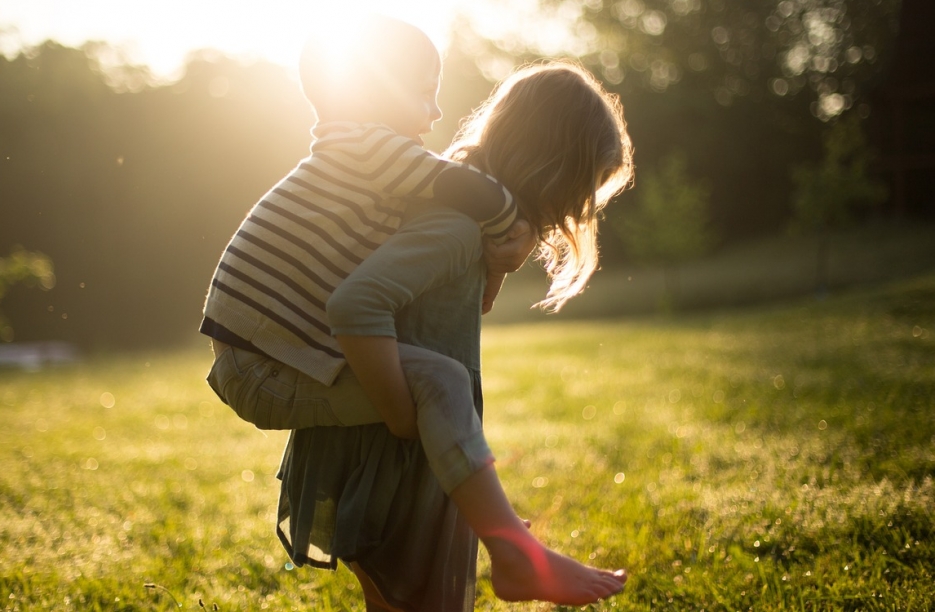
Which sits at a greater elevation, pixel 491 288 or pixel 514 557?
pixel 491 288

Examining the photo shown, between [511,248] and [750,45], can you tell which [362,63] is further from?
[750,45]

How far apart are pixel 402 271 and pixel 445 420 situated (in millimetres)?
336

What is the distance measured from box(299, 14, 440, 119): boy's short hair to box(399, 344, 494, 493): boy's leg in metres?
0.61

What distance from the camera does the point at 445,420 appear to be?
1.74 metres

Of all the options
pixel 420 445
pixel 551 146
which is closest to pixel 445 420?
pixel 420 445

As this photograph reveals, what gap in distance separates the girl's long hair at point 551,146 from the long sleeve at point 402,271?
25cm

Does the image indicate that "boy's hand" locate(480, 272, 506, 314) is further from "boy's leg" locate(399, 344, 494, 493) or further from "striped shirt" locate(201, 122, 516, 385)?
"boy's leg" locate(399, 344, 494, 493)

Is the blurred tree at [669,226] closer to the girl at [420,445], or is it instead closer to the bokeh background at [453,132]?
the bokeh background at [453,132]

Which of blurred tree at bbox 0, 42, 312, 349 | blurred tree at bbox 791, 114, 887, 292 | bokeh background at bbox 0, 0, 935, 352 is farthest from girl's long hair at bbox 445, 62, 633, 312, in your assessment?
blurred tree at bbox 791, 114, 887, 292

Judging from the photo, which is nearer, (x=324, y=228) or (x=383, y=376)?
(x=383, y=376)

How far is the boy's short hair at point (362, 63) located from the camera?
1.88 metres

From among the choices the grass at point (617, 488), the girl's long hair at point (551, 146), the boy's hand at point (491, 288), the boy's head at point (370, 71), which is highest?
the boy's head at point (370, 71)

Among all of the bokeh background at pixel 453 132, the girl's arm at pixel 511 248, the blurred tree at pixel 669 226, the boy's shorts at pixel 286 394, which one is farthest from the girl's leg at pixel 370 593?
the blurred tree at pixel 669 226

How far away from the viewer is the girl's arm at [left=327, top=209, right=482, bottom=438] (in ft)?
5.36
